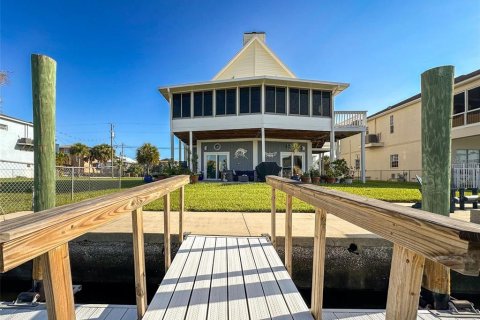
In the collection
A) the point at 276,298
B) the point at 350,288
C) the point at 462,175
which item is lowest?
the point at 350,288

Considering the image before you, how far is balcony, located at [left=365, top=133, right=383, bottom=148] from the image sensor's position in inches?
927

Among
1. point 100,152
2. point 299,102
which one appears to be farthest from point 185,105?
point 100,152

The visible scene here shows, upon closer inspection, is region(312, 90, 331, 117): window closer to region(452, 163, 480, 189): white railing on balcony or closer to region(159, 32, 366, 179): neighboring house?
region(159, 32, 366, 179): neighboring house

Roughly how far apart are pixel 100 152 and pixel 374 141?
4290cm

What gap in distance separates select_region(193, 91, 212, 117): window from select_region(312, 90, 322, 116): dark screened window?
20.8 feet

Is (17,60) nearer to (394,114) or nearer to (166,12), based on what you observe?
(166,12)

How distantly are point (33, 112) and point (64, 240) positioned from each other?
2.64 meters

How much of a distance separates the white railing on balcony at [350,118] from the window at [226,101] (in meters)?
6.35

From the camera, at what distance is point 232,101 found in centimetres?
1544

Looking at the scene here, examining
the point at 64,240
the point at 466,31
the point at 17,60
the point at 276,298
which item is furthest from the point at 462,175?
the point at 17,60

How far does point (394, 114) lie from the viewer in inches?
858

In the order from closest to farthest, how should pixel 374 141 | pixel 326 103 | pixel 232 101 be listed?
pixel 232 101 < pixel 326 103 < pixel 374 141

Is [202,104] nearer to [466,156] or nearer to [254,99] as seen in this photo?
[254,99]

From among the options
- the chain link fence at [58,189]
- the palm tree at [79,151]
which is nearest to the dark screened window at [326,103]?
the chain link fence at [58,189]
